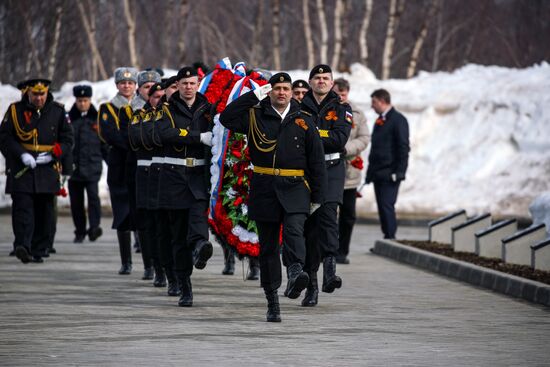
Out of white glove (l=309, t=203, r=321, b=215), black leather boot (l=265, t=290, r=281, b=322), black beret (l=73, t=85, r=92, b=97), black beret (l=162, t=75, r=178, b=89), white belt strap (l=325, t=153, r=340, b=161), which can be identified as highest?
black beret (l=162, t=75, r=178, b=89)

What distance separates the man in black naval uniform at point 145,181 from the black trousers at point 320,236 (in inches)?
63.4

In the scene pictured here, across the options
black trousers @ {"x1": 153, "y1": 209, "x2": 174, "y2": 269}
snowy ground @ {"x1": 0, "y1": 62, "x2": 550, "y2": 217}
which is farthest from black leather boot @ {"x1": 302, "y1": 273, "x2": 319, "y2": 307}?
snowy ground @ {"x1": 0, "y1": 62, "x2": 550, "y2": 217}

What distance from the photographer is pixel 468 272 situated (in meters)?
17.0

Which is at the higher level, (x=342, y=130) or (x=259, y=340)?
(x=342, y=130)

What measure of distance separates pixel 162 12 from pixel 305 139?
182 feet

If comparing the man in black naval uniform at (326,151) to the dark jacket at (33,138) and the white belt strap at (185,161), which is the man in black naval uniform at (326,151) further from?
the dark jacket at (33,138)

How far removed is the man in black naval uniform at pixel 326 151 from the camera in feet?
46.9

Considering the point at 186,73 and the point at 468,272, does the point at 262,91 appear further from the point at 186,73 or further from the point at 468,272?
the point at 468,272

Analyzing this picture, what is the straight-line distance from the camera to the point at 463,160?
30.4 metres

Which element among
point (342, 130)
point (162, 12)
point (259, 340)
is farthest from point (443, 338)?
point (162, 12)

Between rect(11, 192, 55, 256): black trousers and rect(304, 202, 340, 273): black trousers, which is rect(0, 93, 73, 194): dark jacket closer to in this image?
rect(11, 192, 55, 256): black trousers

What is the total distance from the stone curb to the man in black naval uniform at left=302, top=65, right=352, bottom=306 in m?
1.85

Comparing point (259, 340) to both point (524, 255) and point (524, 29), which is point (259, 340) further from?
point (524, 29)

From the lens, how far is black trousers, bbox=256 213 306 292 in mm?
13047
